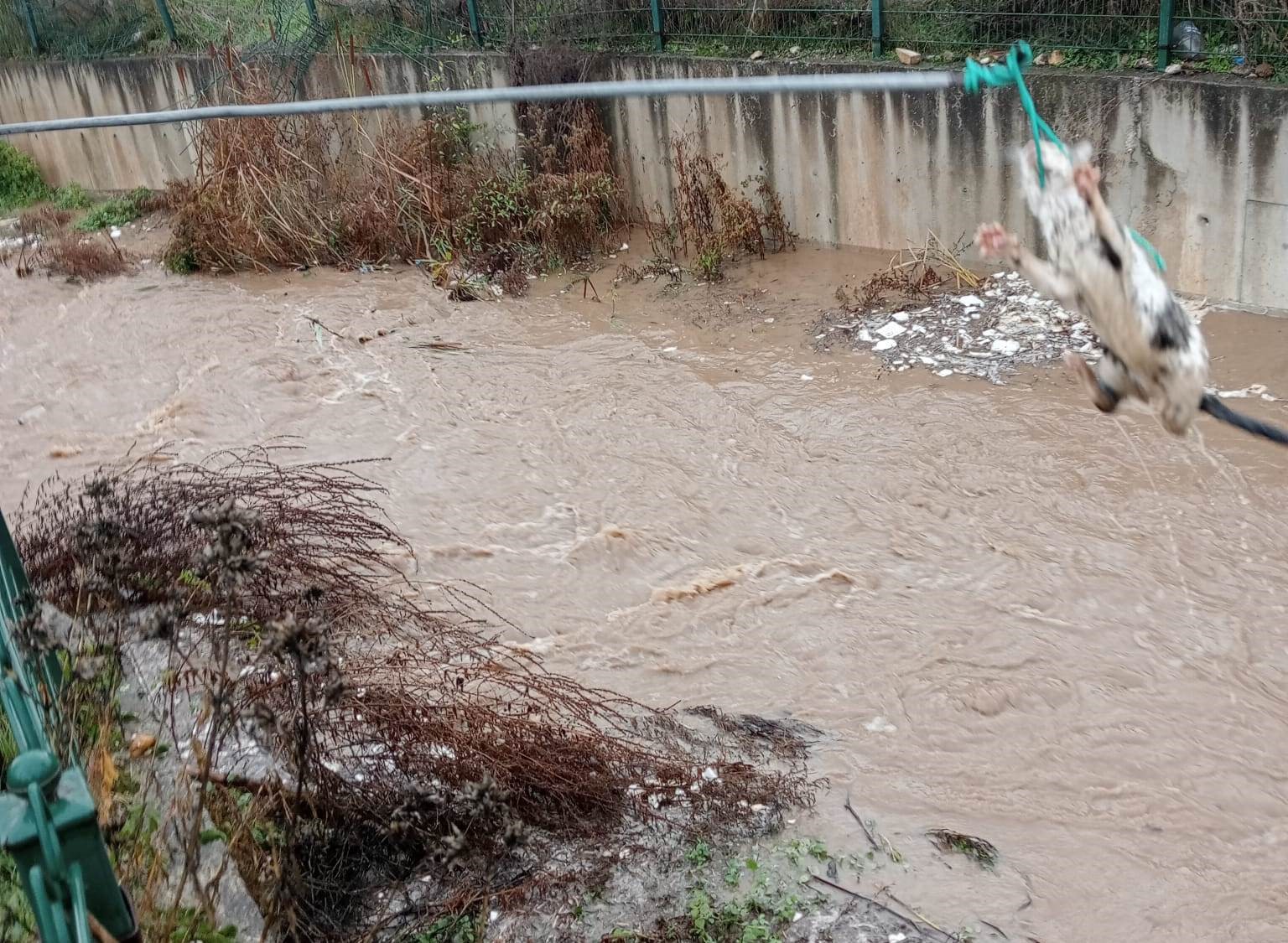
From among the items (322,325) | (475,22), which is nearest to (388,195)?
(322,325)

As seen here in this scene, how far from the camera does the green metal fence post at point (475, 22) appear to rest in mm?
13375

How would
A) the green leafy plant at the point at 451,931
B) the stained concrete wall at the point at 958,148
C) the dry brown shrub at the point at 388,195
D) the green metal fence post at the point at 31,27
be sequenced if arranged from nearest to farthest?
the green leafy plant at the point at 451,931
the stained concrete wall at the point at 958,148
the dry brown shrub at the point at 388,195
the green metal fence post at the point at 31,27

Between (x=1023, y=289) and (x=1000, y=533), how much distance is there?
3.29m

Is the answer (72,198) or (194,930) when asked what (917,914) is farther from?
(72,198)

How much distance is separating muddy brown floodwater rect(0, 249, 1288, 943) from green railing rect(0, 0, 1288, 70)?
2.16 meters

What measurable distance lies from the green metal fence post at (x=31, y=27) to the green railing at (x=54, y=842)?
1863 cm

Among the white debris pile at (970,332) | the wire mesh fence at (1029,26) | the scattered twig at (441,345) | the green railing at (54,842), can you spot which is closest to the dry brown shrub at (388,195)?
the scattered twig at (441,345)

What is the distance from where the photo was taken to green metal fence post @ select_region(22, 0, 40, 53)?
17.8m

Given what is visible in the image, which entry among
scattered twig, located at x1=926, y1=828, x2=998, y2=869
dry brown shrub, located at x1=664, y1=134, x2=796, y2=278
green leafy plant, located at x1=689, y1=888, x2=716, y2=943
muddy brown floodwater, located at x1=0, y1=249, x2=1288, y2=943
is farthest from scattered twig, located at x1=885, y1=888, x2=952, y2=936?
dry brown shrub, located at x1=664, y1=134, x2=796, y2=278

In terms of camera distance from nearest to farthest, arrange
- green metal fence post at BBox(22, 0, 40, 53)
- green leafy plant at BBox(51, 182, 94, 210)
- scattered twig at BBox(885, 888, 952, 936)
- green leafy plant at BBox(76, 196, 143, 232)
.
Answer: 1. scattered twig at BBox(885, 888, 952, 936)
2. green leafy plant at BBox(76, 196, 143, 232)
3. green leafy plant at BBox(51, 182, 94, 210)
4. green metal fence post at BBox(22, 0, 40, 53)

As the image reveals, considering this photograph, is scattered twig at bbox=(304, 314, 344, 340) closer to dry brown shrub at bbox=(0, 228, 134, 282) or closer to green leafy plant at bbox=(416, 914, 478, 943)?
dry brown shrub at bbox=(0, 228, 134, 282)

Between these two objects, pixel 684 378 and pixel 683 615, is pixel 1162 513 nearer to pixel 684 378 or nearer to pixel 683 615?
pixel 683 615

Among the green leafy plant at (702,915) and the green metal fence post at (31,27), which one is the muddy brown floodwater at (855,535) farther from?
the green metal fence post at (31,27)

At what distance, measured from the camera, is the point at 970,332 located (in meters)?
9.20
